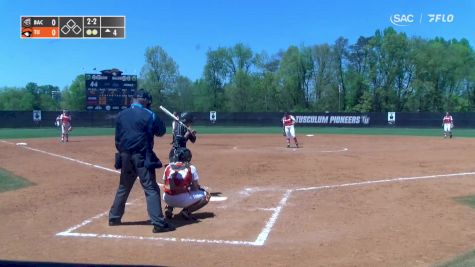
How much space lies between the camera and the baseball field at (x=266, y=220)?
230 inches

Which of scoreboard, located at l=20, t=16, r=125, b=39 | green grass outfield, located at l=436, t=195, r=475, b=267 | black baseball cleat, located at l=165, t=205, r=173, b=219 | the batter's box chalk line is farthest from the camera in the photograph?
scoreboard, located at l=20, t=16, r=125, b=39

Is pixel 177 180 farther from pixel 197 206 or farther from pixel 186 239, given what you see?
pixel 186 239

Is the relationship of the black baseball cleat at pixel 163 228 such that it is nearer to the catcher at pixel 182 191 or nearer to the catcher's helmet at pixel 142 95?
the catcher at pixel 182 191

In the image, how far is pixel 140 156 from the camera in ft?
23.4

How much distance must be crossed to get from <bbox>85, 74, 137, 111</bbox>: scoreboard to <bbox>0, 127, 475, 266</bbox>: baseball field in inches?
1089

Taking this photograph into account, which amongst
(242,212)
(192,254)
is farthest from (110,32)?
A: (192,254)

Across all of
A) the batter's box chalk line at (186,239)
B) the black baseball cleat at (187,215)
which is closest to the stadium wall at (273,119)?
the black baseball cleat at (187,215)

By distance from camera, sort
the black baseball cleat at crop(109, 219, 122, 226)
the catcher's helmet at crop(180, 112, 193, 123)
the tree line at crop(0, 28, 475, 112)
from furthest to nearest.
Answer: the tree line at crop(0, 28, 475, 112), the catcher's helmet at crop(180, 112, 193, 123), the black baseball cleat at crop(109, 219, 122, 226)

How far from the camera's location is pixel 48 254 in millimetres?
5879

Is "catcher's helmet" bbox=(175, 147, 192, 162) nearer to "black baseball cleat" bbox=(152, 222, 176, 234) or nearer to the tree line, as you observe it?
"black baseball cleat" bbox=(152, 222, 176, 234)

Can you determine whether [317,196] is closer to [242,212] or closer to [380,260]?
[242,212]

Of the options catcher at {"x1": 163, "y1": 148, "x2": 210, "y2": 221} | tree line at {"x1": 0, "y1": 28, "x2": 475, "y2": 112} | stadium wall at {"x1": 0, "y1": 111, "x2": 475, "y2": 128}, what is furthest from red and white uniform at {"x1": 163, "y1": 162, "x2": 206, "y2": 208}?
tree line at {"x1": 0, "y1": 28, "x2": 475, "y2": 112}

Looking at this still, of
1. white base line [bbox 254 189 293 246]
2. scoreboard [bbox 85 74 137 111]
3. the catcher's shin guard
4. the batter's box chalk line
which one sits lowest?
the batter's box chalk line

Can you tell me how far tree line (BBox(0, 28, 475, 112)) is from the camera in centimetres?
7119
